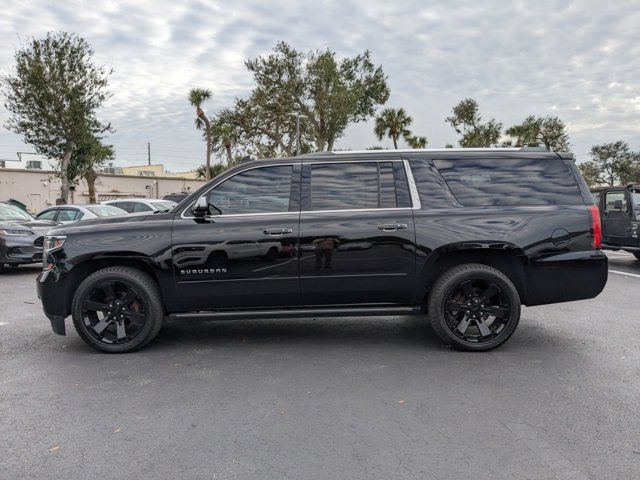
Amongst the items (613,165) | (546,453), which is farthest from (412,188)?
(613,165)

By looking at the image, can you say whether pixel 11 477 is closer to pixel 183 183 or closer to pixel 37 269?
pixel 37 269

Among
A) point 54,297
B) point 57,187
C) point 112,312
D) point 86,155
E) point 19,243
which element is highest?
point 86,155

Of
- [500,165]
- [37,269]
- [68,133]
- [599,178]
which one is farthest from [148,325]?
[599,178]

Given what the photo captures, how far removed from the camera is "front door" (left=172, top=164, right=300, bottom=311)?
468 cm

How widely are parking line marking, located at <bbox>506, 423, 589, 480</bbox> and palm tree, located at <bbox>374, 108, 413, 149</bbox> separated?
140 feet

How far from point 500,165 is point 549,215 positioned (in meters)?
0.68

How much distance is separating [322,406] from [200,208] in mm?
2245

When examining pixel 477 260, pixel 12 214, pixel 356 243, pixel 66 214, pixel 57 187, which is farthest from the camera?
pixel 57 187

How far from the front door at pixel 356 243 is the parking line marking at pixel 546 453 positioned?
186 centimetres

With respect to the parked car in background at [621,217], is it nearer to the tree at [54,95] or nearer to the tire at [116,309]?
the tire at [116,309]

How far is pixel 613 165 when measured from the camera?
5759cm

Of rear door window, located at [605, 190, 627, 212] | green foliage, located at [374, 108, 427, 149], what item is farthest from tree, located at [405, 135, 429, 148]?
rear door window, located at [605, 190, 627, 212]

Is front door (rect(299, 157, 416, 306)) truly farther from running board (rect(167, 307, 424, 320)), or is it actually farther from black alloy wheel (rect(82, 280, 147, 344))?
black alloy wheel (rect(82, 280, 147, 344))

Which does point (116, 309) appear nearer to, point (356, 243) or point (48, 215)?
point (356, 243)
